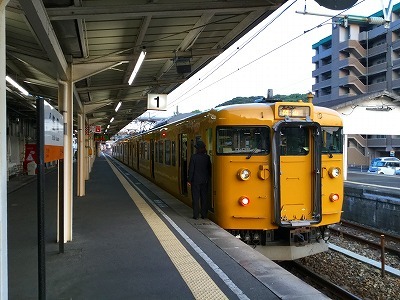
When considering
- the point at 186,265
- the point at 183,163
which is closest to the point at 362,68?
the point at 183,163

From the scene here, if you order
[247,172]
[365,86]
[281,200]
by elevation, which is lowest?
[281,200]

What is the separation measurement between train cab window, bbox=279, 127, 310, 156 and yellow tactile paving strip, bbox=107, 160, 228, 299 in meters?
2.37

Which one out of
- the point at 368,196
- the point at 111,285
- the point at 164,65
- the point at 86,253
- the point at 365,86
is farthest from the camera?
the point at 365,86

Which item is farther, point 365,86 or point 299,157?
point 365,86

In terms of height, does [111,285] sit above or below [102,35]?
below

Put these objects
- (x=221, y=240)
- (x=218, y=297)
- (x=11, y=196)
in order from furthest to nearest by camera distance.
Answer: (x=11, y=196) < (x=221, y=240) < (x=218, y=297)

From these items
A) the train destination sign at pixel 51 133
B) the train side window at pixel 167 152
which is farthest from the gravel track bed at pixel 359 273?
the train destination sign at pixel 51 133

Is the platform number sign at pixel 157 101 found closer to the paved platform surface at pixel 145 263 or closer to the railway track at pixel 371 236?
the paved platform surface at pixel 145 263

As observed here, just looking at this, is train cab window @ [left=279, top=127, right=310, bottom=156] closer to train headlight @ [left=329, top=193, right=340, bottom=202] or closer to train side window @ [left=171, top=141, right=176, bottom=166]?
train headlight @ [left=329, top=193, right=340, bottom=202]

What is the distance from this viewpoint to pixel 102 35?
664 cm

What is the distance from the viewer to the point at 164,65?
9.70 meters

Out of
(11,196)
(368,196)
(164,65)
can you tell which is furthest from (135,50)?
(368,196)

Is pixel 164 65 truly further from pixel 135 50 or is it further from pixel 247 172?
pixel 247 172

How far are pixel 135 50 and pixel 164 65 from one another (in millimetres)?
2274
